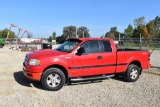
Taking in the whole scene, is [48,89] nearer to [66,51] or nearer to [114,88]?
[66,51]

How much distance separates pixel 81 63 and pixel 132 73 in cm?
243

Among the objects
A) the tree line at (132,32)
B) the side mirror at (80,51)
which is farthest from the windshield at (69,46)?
the tree line at (132,32)

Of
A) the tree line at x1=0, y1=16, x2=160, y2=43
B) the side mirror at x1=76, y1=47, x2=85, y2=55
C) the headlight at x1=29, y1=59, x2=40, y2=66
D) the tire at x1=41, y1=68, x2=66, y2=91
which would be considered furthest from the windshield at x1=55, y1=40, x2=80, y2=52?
the tree line at x1=0, y1=16, x2=160, y2=43

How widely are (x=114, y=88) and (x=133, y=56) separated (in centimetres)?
197

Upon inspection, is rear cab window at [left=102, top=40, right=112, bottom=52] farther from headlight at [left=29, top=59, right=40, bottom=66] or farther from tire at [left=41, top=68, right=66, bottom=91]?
headlight at [left=29, top=59, right=40, bottom=66]

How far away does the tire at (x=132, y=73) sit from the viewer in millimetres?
9805

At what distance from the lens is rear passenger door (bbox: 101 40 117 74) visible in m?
9.26

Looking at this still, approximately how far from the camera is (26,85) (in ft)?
28.8

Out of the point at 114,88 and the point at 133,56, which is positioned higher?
the point at 133,56

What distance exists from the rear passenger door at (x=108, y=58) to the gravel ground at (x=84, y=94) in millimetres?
552

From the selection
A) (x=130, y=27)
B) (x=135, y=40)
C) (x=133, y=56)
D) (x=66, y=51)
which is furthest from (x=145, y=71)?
(x=130, y=27)

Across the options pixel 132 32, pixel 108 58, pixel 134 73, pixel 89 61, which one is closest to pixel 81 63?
pixel 89 61

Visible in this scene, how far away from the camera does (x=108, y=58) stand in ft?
30.5

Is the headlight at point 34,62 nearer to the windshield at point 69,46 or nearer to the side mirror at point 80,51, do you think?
the windshield at point 69,46
